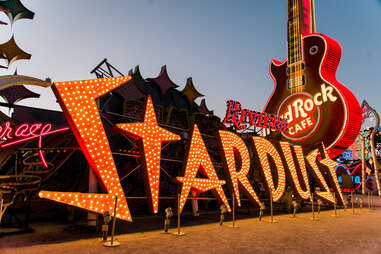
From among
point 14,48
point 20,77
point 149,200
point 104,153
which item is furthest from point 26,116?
point 149,200

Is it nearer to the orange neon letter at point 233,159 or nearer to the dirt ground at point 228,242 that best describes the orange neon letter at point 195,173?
the orange neon letter at point 233,159

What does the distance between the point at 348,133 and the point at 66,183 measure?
23210 millimetres

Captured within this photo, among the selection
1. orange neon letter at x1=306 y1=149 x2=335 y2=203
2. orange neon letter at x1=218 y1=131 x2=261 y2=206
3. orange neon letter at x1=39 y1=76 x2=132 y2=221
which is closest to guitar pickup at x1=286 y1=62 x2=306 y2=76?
orange neon letter at x1=306 y1=149 x2=335 y2=203

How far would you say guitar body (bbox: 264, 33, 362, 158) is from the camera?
25.1 m

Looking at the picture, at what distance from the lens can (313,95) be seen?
2764cm

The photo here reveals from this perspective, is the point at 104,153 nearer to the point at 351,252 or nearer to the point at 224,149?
the point at 224,149

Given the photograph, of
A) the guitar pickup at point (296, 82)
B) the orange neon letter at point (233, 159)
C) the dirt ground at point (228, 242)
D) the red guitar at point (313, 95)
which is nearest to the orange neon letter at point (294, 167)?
the orange neon letter at point (233, 159)

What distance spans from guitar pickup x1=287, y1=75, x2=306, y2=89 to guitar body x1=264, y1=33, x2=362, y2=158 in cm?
13

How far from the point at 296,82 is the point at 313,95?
2.63m

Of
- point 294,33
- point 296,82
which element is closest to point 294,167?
point 296,82

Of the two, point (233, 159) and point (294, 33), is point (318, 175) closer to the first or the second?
→ point (233, 159)

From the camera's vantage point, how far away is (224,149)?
13.5m

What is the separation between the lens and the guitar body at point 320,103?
2509 cm

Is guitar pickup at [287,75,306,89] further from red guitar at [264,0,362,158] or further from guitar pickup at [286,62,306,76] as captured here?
guitar pickup at [286,62,306,76]
